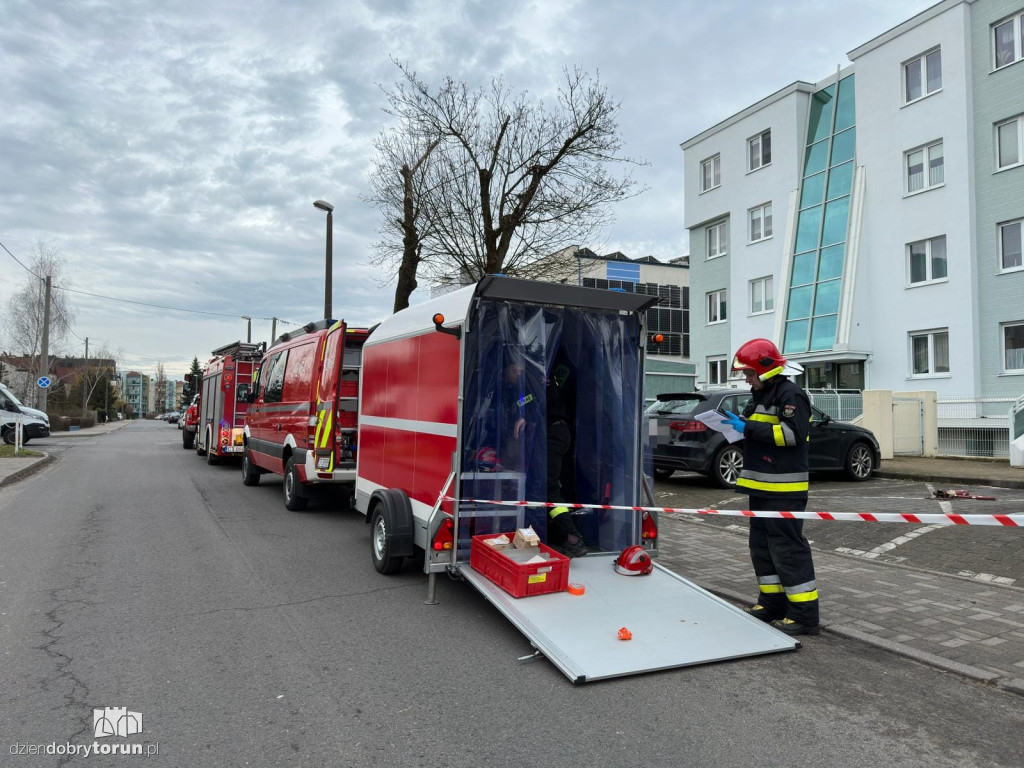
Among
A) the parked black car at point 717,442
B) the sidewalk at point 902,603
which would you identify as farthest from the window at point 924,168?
the sidewalk at point 902,603

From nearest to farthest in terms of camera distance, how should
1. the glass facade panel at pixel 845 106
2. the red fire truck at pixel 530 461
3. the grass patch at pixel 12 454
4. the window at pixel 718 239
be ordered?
the red fire truck at pixel 530 461, the grass patch at pixel 12 454, the glass facade panel at pixel 845 106, the window at pixel 718 239

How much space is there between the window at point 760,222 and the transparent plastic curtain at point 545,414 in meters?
22.0

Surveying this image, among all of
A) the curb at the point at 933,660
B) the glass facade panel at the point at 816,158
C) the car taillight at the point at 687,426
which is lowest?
the curb at the point at 933,660

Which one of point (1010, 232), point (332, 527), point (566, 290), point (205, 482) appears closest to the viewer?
point (566, 290)

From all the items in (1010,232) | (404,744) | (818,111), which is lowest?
(404,744)

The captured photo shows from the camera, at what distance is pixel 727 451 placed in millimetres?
10875

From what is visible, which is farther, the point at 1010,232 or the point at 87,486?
the point at 1010,232

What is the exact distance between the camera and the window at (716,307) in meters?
28.2

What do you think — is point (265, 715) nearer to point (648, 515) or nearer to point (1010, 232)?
point (648, 515)

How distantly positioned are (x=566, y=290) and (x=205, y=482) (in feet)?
33.1

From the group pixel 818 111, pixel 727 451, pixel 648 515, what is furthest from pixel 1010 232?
pixel 648 515

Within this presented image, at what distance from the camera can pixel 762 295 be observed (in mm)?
26031

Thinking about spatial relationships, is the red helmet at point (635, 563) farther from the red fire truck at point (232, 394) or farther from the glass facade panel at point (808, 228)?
the glass facade panel at point (808, 228)

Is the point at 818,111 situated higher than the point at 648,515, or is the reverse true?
the point at 818,111
